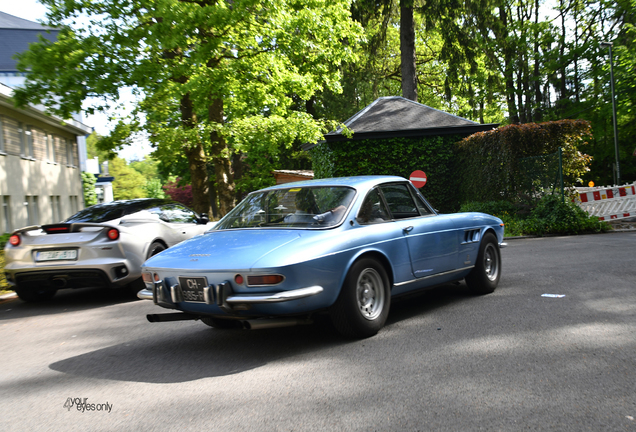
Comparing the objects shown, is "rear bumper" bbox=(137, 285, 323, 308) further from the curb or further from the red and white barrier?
the red and white barrier

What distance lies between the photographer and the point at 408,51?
25750mm

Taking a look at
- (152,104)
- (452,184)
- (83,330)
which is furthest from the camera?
(452,184)

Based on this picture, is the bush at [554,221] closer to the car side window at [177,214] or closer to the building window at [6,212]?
the car side window at [177,214]

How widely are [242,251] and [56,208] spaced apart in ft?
84.1

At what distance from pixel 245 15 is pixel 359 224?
40.7 feet

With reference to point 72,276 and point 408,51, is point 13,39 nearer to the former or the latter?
point 408,51

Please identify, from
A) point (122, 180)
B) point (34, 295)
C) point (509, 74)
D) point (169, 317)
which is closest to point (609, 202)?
point (34, 295)

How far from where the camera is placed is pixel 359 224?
5430 millimetres

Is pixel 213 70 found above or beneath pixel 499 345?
above

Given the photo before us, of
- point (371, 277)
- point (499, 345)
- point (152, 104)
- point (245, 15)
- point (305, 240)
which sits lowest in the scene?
point (499, 345)

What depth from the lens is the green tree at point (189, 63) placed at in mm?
15234

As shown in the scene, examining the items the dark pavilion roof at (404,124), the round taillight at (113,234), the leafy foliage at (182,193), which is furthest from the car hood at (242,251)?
the leafy foliage at (182,193)

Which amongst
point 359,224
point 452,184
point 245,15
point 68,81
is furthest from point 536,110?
point 359,224

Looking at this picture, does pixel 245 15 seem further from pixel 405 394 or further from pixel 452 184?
pixel 405 394
